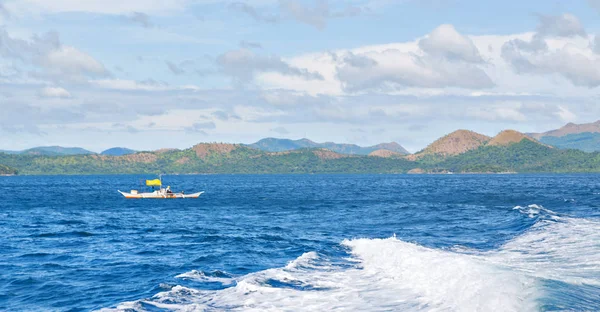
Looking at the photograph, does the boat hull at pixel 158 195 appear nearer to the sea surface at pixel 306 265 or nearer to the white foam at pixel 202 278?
the sea surface at pixel 306 265

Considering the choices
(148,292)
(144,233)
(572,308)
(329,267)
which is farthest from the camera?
(144,233)

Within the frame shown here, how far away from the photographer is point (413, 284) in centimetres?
3394

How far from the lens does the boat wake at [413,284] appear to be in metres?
28.2

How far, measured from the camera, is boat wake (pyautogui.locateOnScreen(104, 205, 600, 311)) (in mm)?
28156

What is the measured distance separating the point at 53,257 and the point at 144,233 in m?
17.6

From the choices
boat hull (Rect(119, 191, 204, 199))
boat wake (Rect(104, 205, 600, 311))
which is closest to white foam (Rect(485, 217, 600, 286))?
boat wake (Rect(104, 205, 600, 311))

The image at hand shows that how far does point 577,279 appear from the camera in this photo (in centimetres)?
3247

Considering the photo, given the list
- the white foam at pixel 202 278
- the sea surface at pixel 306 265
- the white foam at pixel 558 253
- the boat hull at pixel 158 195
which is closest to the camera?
the sea surface at pixel 306 265

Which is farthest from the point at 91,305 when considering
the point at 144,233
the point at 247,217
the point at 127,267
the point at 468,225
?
the point at 247,217

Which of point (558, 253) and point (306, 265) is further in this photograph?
point (558, 253)

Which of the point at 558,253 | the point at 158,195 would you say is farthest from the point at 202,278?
the point at 158,195

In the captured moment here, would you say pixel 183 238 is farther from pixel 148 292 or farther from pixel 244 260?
pixel 148 292

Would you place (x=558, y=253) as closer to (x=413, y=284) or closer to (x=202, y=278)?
(x=413, y=284)

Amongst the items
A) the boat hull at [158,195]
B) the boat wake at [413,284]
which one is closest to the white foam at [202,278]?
the boat wake at [413,284]
